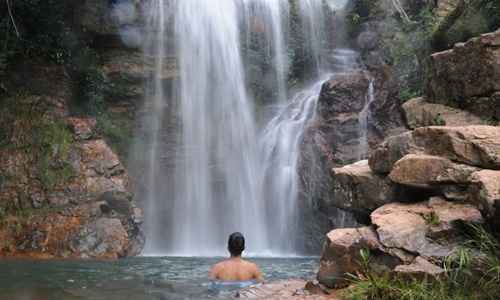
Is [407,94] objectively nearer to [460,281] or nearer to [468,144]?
[468,144]

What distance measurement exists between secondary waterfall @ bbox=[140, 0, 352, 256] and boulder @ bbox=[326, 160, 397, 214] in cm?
707

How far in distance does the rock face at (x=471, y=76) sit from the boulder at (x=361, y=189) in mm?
2453

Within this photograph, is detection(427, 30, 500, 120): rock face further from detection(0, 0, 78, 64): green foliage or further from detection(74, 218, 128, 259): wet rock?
detection(0, 0, 78, 64): green foliage

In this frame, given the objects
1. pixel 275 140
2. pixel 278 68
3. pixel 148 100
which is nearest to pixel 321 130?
pixel 275 140

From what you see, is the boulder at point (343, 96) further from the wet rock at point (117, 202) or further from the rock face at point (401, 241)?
the rock face at point (401, 241)

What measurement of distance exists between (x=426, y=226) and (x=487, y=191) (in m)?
0.94

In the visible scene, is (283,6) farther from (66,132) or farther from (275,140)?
(66,132)

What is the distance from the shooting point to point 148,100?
53.6 ft

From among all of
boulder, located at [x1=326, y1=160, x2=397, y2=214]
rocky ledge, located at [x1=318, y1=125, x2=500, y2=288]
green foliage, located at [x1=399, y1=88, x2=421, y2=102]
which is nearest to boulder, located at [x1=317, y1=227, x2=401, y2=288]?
rocky ledge, located at [x1=318, y1=125, x2=500, y2=288]

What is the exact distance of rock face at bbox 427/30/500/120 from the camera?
28.0ft

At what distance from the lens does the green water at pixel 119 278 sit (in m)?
6.46

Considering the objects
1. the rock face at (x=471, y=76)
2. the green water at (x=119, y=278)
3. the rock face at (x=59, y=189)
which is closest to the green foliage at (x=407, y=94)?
the rock face at (x=471, y=76)

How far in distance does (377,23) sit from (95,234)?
40.3 feet

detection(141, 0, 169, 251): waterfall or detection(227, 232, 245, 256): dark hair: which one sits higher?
detection(141, 0, 169, 251): waterfall
